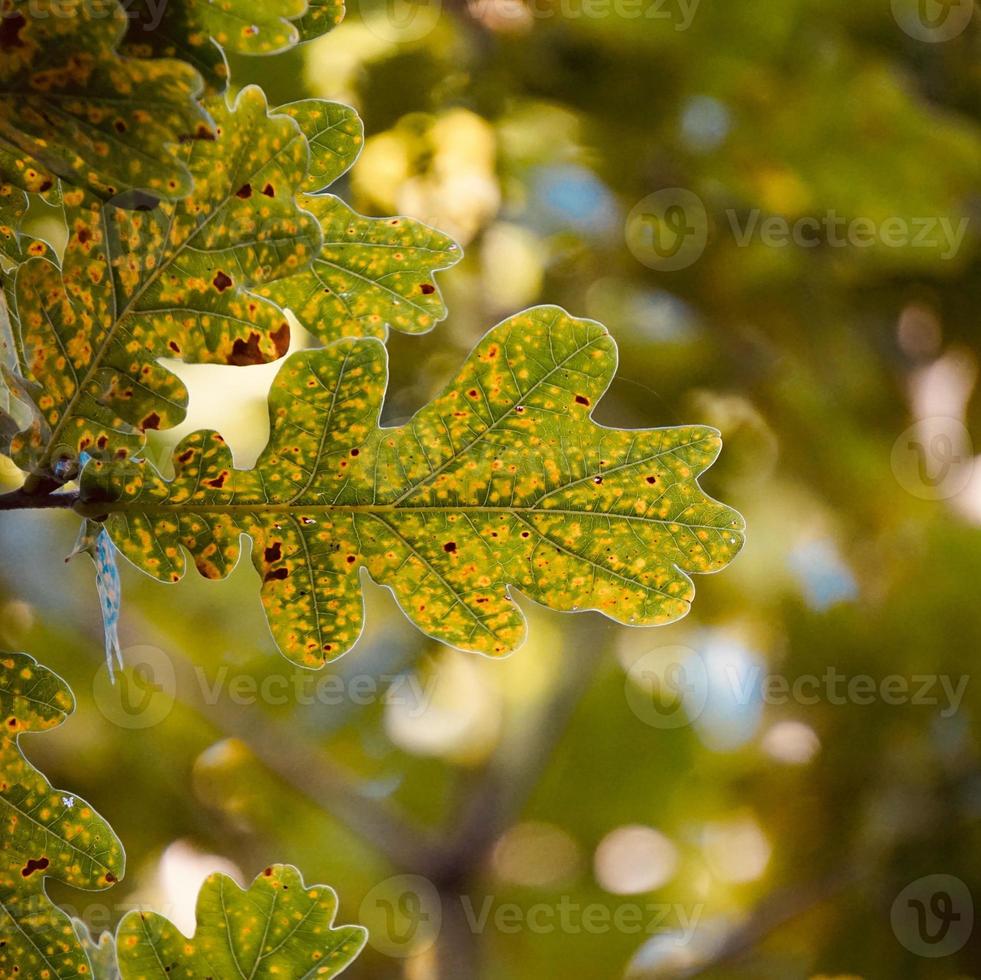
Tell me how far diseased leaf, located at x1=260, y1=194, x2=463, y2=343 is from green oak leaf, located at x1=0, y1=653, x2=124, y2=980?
21 centimetres

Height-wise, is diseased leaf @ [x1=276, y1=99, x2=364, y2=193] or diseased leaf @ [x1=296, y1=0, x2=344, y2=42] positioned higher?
diseased leaf @ [x1=296, y1=0, x2=344, y2=42]

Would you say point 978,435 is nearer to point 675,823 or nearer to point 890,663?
point 890,663

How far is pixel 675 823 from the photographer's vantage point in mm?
2311

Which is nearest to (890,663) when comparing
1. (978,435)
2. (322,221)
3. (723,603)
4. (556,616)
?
(723,603)

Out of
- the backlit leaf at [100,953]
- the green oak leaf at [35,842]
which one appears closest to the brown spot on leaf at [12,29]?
the green oak leaf at [35,842]

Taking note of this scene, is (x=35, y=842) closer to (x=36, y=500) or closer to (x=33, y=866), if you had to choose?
(x=33, y=866)

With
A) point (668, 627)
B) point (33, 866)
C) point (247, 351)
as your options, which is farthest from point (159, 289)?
point (668, 627)

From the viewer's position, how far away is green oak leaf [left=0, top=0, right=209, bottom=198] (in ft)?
1.14

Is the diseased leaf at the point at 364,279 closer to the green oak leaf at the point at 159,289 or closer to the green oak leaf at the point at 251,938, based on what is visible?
the green oak leaf at the point at 159,289

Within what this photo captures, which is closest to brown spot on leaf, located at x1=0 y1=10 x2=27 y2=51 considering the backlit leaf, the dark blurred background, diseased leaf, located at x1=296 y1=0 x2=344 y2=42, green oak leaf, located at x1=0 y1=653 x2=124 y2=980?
diseased leaf, located at x1=296 y1=0 x2=344 y2=42

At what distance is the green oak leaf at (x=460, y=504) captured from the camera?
→ 0.46 meters

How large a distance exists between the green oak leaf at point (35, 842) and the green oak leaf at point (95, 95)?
23cm

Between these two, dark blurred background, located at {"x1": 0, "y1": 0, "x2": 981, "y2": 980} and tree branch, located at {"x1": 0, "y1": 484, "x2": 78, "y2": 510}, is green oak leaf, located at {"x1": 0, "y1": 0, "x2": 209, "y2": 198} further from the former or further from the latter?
dark blurred background, located at {"x1": 0, "y1": 0, "x2": 981, "y2": 980}

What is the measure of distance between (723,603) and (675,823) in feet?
1.64
